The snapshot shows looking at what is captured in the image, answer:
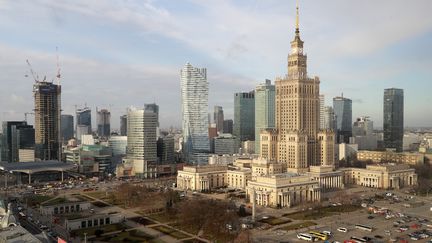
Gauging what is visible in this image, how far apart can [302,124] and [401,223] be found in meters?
61.7

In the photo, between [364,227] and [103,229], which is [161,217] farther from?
[364,227]

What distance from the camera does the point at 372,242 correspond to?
75438 mm

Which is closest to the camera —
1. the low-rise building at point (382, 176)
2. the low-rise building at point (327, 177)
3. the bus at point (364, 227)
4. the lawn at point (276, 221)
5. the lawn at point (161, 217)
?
the bus at point (364, 227)

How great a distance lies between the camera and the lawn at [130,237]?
257 ft

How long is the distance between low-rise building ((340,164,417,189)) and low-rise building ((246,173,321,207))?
34442 millimetres

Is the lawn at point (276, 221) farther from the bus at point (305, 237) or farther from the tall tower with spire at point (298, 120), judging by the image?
the tall tower with spire at point (298, 120)

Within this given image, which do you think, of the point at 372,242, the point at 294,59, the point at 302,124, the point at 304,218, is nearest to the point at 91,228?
the point at 304,218

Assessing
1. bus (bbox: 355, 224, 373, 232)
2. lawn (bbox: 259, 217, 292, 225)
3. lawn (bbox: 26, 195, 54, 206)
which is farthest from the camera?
lawn (bbox: 26, 195, 54, 206)

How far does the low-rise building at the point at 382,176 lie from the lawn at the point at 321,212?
38110mm

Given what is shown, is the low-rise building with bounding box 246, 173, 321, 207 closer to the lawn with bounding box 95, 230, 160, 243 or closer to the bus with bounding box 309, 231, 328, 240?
the bus with bounding box 309, 231, 328, 240

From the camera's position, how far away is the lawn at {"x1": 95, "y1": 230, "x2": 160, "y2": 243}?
7825cm

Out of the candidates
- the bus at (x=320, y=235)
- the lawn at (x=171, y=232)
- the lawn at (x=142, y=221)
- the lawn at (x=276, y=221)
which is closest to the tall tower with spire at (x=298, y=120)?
the lawn at (x=276, y=221)

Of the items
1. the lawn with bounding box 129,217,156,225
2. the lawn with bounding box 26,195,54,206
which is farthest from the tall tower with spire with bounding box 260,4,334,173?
the lawn with bounding box 26,195,54,206

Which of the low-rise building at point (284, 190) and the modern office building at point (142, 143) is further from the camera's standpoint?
the modern office building at point (142, 143)
